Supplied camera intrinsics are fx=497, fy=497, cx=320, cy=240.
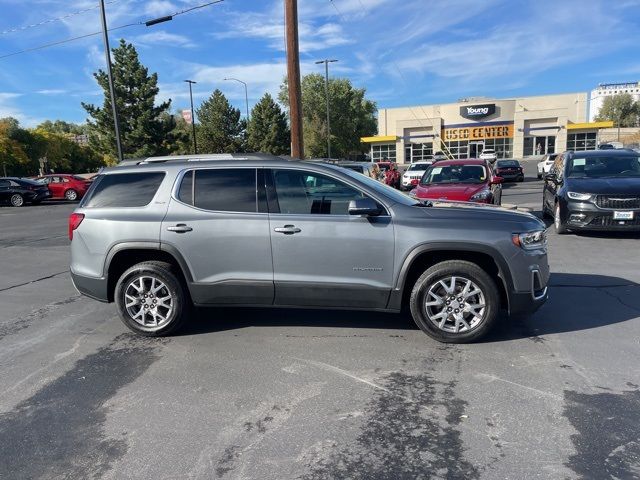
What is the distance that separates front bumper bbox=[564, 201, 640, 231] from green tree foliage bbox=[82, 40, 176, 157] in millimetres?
40587

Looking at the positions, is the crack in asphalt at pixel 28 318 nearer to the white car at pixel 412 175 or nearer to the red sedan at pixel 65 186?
the white car at pixel 412 175

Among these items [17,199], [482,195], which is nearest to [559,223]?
[482,195]

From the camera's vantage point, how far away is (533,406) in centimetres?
351

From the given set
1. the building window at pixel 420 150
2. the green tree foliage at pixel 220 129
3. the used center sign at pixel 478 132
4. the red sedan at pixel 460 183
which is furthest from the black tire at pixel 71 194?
the used center sign at pixel 478 132

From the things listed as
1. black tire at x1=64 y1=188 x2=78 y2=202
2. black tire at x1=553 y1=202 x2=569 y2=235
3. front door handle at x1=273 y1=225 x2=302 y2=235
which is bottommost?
black tire at x1=553 y1=202 x2=569 y2=235

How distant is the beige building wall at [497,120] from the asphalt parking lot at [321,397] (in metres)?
56.6

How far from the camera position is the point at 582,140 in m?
58.3

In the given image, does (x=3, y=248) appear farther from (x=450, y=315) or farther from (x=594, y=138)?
(x=594, y=138)

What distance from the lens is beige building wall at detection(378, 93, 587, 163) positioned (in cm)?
5816

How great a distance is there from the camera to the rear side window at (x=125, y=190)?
5.18 m

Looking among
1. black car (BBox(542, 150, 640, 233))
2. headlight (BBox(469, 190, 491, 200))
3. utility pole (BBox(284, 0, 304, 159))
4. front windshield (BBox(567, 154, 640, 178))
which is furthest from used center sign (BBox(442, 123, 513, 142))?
headlight (BBox(469, 190, 491, 200))

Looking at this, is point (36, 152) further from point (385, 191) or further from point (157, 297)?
point (385, 191)

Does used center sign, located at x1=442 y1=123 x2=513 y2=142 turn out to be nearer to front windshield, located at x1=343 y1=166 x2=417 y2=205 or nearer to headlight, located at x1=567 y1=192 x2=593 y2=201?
headlight, located at x1=567 y1=192 x2=593 y2=201

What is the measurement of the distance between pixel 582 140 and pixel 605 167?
54830 millimetres
